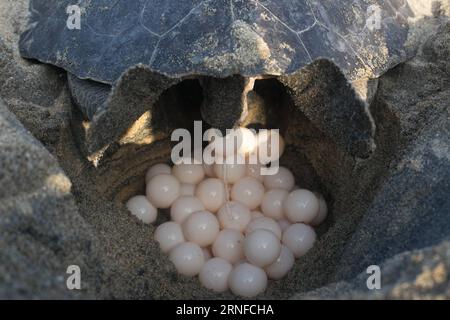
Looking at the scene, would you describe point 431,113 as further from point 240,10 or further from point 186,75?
point 186,75

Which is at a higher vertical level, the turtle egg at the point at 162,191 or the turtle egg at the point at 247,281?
the turtle egg at the point at 247,281

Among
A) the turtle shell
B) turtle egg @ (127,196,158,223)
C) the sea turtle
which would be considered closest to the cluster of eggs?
turtle egg @ (127,196,158,223)

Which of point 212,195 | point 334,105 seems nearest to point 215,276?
point 212,195

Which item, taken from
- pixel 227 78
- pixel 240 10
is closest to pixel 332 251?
pixel 227 78

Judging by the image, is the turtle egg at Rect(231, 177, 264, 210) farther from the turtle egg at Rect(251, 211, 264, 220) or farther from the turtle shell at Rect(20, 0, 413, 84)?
the turtle shell at Rect(20, 0, 413, 84)

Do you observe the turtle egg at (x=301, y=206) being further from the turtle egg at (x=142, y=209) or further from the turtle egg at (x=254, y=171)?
the turtle egg at (x=142, y=209)

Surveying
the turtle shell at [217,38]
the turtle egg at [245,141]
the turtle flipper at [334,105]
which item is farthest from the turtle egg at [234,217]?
the turtle shell at [217,38]
